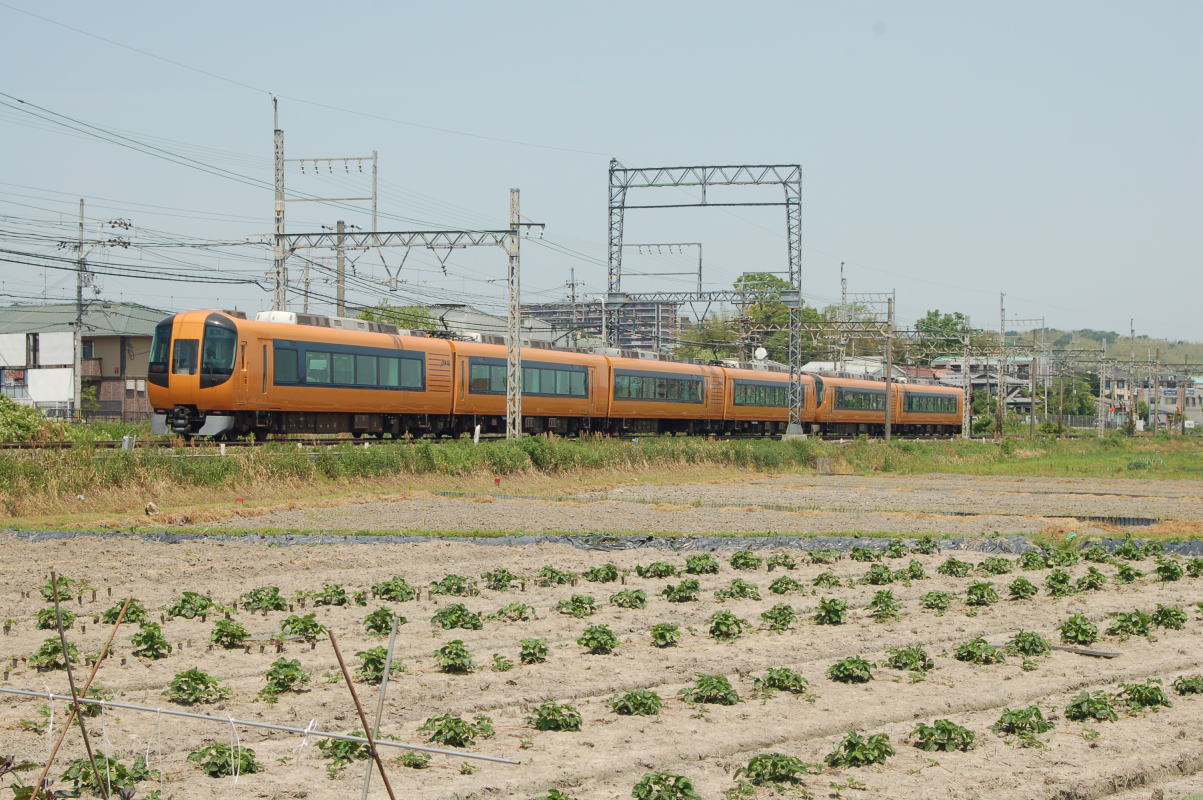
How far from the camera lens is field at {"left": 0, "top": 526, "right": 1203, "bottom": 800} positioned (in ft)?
24.6

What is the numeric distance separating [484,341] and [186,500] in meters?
18.7

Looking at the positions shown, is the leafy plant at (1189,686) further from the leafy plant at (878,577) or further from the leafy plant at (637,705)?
the leafy plant at (878,577)

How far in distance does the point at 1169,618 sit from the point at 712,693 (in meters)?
5.71

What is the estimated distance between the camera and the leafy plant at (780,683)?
9.60m

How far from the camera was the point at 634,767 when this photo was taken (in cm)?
768

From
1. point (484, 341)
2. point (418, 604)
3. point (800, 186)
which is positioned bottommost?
point (418, 604)

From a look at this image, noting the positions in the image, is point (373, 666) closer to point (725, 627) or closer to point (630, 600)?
point (725, 627)

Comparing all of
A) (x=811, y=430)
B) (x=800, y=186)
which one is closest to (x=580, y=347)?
(x=800, y=186)

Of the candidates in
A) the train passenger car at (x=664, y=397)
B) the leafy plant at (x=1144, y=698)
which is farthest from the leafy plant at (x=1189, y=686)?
the train passenger car at (x=664, y=397)

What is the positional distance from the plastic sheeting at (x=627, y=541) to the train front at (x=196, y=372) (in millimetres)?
12109

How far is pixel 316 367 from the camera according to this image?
33.9 metres

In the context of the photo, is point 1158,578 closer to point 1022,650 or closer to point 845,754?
point 1022,650

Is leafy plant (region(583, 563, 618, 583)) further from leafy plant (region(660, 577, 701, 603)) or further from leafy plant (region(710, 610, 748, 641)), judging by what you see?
leafy plant (region(710, 610, 748, 641))

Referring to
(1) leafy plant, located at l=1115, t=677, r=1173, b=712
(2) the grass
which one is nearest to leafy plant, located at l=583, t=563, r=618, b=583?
(1) leafy plant, located at l=1115, t=677, r=1173, b=712
